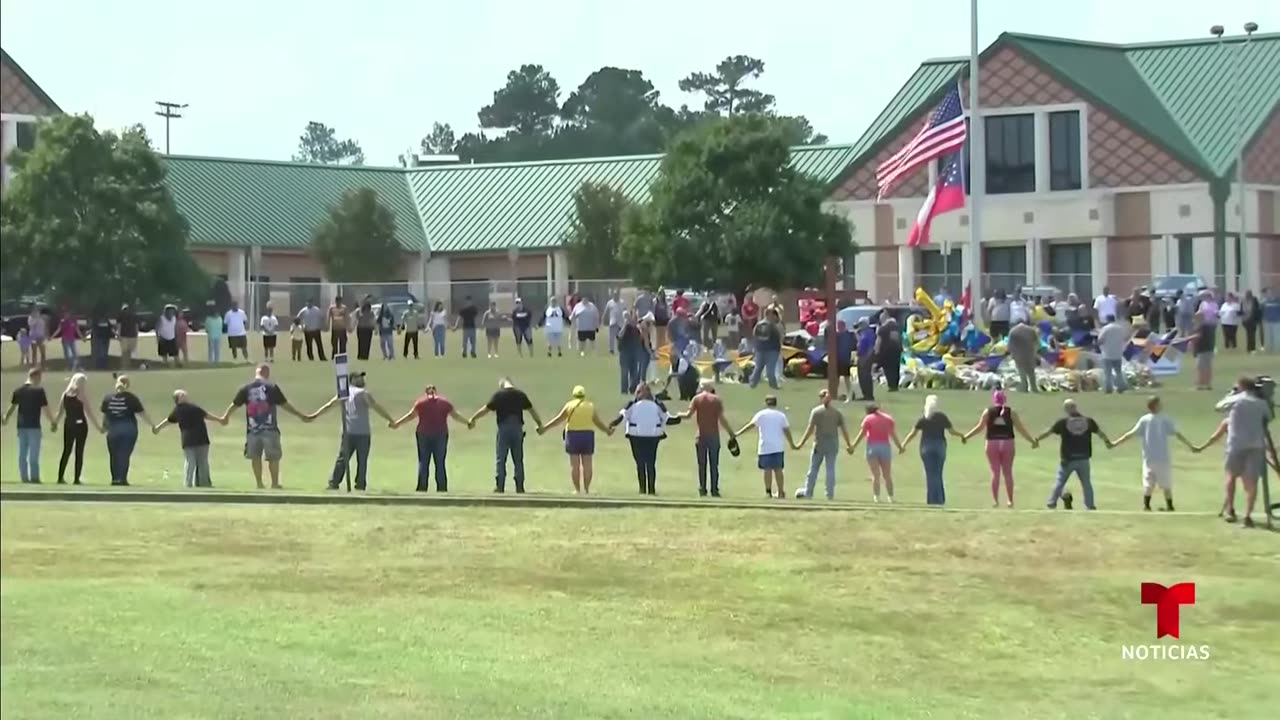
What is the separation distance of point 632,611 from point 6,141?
13941 mm

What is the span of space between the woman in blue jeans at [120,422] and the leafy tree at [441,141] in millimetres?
76454

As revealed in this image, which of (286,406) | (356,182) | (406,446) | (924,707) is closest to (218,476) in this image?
(286,406)

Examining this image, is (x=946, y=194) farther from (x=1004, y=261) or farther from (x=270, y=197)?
(x=270, y=197)

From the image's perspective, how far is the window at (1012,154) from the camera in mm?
54469

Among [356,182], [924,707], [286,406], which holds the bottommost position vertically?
[924,707]

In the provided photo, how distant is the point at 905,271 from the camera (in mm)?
55125

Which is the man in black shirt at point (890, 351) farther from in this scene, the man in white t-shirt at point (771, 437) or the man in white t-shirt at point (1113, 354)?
the man in white t-shirt at point (771, 437)

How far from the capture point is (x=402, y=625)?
1628 centimetres

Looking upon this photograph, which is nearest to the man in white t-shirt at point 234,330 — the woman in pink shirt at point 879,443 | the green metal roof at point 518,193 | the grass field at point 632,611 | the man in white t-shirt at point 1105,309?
the grass field at point 632,611

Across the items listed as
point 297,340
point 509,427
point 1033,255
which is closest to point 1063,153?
point 1033,255

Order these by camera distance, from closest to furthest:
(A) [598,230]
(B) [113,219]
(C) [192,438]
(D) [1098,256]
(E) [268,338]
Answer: (C) [192,438], (B) [113,219], (E) [268,338], (D) [1098,256], (A) [598,230]

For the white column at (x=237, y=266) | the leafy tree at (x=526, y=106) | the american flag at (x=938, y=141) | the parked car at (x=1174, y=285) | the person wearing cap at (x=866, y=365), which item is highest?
the leafy tree at (x=526, y=106)

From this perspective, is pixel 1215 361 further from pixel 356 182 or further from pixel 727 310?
pixel 356 182

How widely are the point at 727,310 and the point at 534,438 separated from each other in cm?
1816
